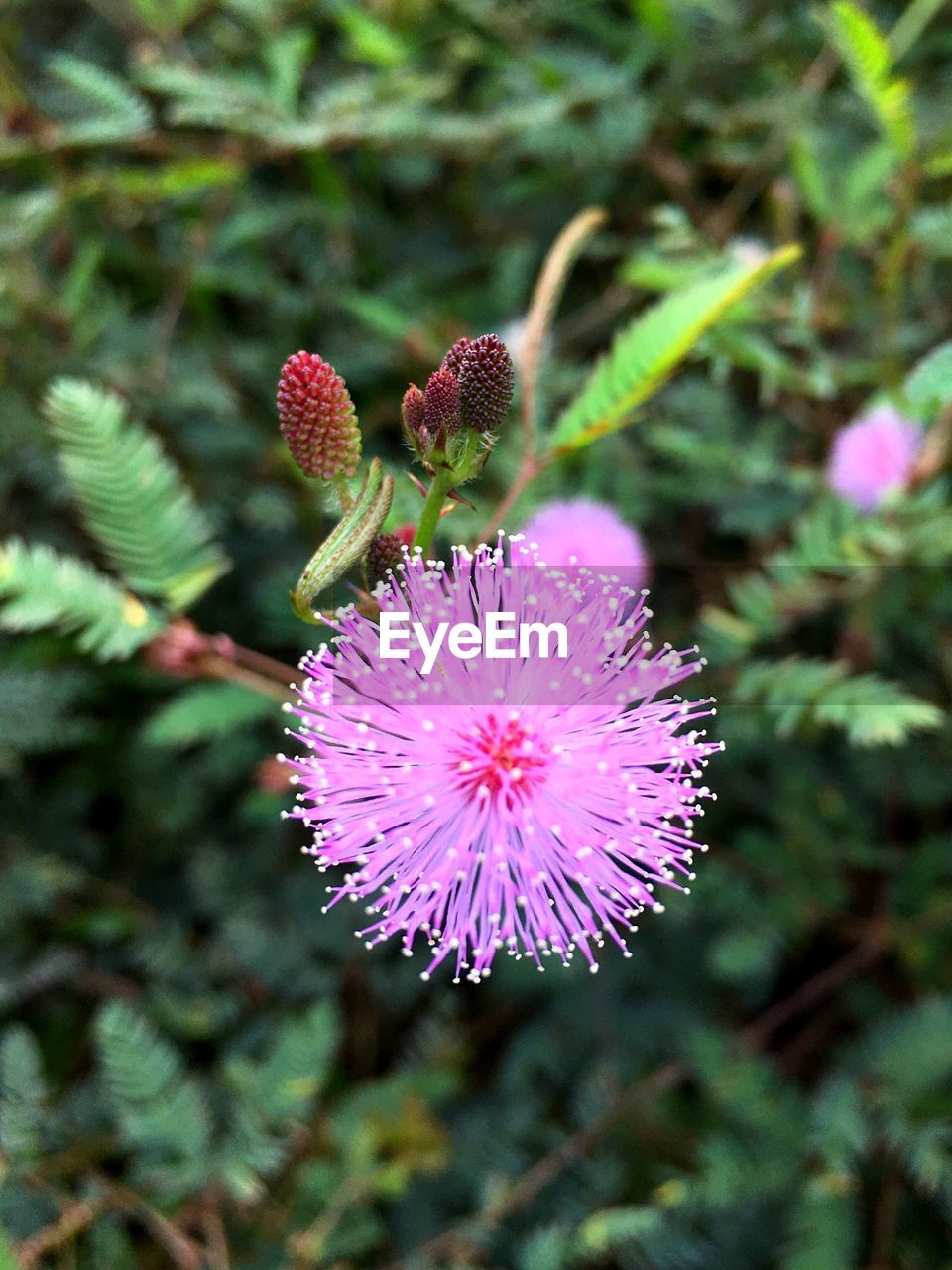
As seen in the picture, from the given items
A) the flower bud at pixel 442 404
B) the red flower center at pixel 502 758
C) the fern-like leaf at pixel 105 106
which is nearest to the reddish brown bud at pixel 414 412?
the flower bud at pixel 442 404

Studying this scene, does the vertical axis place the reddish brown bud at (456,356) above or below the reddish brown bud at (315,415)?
above

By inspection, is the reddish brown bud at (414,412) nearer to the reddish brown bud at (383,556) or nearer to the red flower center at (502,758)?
the reddish brown bud at (383,556)

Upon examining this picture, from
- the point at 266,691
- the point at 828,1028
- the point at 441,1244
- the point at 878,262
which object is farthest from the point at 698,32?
the point at 441,1244

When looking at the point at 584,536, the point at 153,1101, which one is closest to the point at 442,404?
the point at 584,536

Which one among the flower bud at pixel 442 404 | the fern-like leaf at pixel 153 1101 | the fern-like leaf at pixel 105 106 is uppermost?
the fern-like leaf at pixel 105 106

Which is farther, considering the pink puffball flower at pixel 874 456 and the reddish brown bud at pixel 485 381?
the pink puffball flower at pixel 874 456

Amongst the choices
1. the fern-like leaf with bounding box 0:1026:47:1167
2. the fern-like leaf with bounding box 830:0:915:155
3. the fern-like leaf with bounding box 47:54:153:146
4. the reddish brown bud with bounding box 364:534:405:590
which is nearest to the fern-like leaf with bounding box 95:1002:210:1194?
the fern-like leaf with bounding box 0:1026:47:1167

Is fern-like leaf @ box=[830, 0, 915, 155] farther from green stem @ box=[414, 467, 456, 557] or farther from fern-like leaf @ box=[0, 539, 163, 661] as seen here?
fern-like leaf @ box=[0, 539, 163, 661]

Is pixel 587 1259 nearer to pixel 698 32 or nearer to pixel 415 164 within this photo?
pixel 415 164
